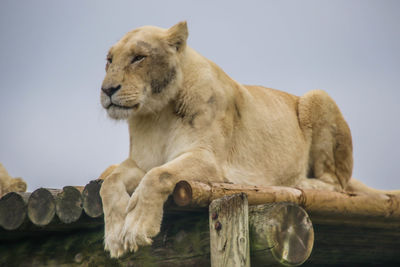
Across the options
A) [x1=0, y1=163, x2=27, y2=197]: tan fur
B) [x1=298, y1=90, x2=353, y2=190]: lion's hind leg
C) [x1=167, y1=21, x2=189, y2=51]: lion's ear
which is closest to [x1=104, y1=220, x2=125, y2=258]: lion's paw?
[x1=167, y1=21, x2=189, y2=51]: lion's ear

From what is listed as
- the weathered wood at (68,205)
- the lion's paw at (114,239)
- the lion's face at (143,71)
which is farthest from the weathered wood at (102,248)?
the lion's face at (143,71)

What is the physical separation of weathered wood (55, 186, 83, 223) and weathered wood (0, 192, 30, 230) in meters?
0.26

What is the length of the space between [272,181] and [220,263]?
2374mm

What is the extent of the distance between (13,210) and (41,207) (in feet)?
0.73

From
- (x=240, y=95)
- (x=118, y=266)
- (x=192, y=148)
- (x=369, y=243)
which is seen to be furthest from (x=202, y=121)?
(x=369, y=243)

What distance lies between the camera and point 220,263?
4086 millimetres

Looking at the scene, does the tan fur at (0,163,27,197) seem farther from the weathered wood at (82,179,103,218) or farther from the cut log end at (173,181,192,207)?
the cut log end at (173,181,192,207)

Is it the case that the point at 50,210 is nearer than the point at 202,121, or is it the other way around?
the point at 50,210

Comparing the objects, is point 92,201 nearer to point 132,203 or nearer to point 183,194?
point 132,203

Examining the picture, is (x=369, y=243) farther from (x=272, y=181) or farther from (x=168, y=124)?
(x=168, y=124)

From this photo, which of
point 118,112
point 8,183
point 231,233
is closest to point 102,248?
point 118,112

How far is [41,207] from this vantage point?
4809 millimetres

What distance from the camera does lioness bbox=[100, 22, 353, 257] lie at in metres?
4.70

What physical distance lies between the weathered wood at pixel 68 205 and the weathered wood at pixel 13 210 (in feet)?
0.86
